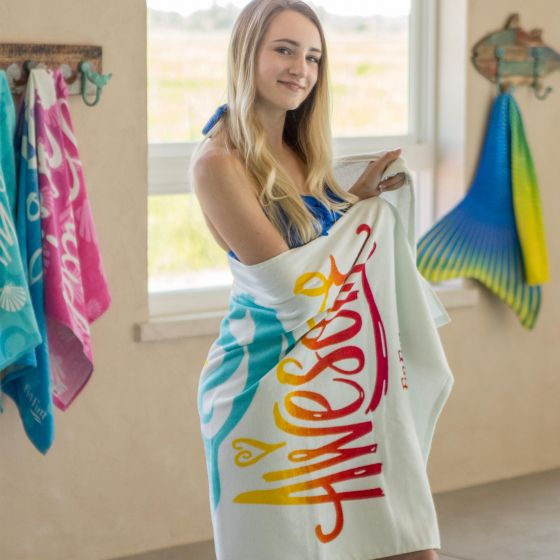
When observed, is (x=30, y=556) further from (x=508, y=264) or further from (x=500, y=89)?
(x=500, y=89)

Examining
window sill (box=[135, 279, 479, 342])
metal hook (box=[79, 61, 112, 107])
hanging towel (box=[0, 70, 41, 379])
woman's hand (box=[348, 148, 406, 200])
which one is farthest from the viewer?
window sill (box=[135, 279, 479, 342])

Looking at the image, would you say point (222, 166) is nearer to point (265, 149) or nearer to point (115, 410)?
point (265, 149)

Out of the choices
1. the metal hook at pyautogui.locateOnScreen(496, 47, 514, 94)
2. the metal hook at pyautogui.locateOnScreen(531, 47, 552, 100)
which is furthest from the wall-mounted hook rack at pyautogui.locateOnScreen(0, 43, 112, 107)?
the metal hook at pyautogui.locateOnScreen(531, 47, 552, 100)

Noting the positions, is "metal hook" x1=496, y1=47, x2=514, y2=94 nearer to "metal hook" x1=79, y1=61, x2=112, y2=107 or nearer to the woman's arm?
"metal hook" x1=79, y1=61, x2=112, y2=107

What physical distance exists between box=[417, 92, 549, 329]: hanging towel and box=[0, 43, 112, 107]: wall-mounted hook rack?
4.23 feet

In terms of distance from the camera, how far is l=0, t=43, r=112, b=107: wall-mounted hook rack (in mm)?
2797

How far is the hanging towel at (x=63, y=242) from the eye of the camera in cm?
275

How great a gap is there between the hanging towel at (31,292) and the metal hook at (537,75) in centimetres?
184

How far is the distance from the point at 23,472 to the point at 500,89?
1969mm

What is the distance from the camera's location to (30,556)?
3.05 metres

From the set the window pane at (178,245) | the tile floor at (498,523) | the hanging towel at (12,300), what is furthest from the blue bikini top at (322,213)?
the tile floor at (498,523)

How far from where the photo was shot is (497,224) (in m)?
3.75

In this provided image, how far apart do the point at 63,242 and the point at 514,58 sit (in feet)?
5.74

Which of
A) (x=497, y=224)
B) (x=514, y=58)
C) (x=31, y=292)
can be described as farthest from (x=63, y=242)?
(x=514, y=58)
